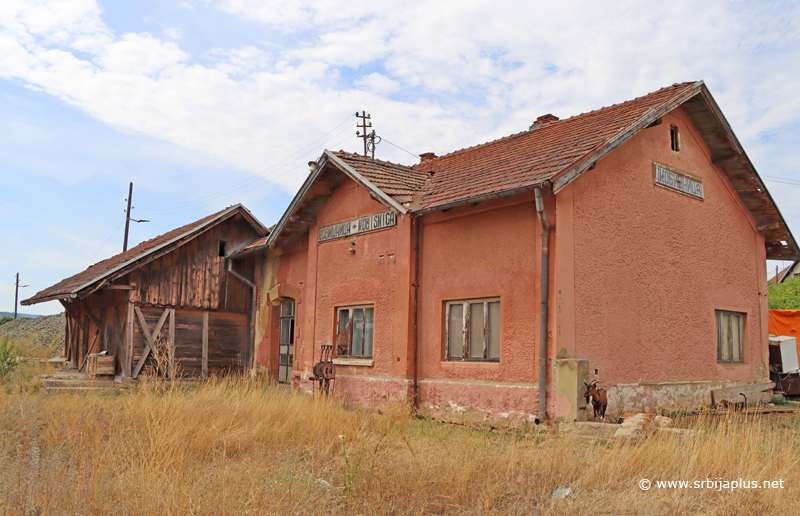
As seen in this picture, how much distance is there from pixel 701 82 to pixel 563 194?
406cm

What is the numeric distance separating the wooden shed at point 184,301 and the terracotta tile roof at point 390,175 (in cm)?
590

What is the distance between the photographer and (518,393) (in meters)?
9.36

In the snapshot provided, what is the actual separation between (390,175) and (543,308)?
4558 mm

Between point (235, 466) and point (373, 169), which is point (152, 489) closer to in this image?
point (235, 466)

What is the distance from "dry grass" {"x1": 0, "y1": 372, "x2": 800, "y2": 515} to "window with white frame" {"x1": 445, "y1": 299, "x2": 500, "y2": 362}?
1.94 m

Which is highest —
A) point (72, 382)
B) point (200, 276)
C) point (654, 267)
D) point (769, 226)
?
point (769, 226)

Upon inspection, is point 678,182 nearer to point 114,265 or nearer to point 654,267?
point 654,267

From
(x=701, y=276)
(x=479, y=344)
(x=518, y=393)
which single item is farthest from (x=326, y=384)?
(x=701, y=276)

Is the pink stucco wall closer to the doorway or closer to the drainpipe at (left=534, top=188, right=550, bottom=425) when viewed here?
the drainpipe at (left=534, top=188, right=550, bottom=425)

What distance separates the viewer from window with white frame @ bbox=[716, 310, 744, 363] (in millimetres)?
12289

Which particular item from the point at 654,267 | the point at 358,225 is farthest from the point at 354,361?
the point at 654,267

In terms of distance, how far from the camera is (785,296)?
28203 millimetres

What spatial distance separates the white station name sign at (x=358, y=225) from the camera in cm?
1205

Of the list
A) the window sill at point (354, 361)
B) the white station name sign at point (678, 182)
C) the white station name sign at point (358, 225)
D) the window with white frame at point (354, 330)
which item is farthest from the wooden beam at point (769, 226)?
the window sill at point (354, 361)
